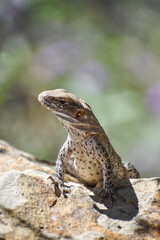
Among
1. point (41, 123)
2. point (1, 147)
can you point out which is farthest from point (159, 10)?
point (1, 147)

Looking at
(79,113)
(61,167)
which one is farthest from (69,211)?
(79,113)

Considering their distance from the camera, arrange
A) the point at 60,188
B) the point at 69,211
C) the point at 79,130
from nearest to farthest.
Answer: the point at 69,211 → the point at 60,188 → the point at 79,130

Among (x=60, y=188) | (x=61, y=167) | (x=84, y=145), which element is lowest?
(x=60, y=188)

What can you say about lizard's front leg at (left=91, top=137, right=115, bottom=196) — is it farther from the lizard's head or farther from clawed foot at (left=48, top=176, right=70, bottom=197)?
clawed foot at (left=48, top=176, right=70, bottom=197)

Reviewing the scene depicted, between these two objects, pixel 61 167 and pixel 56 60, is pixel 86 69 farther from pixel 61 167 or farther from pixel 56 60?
pixel 61 167

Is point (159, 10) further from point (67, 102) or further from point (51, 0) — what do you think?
point (67, 102)

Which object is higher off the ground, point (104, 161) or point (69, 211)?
point (104, 161)

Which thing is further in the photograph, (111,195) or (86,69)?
(86,69)
